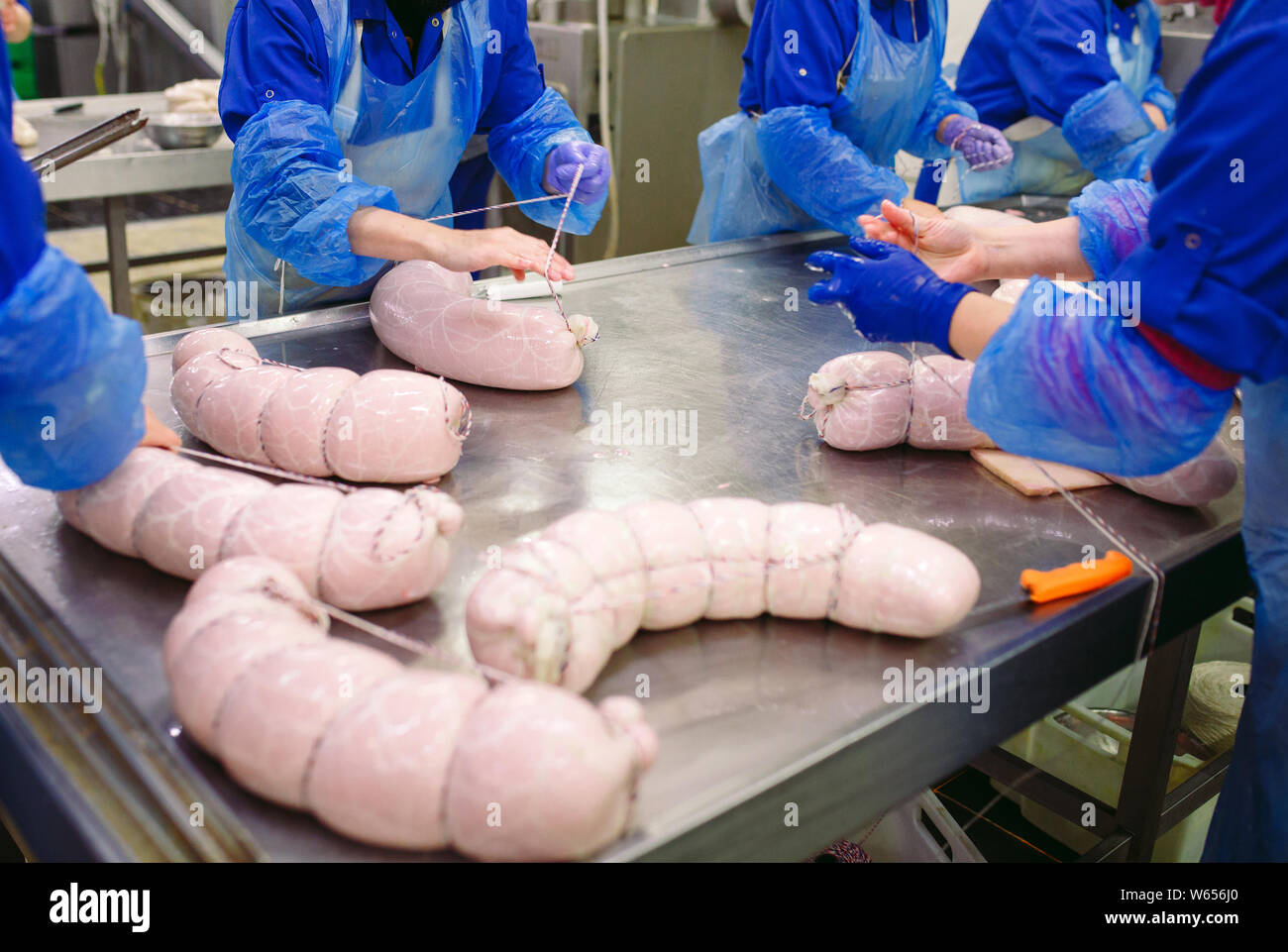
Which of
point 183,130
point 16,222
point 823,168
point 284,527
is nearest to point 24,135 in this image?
point 183,130

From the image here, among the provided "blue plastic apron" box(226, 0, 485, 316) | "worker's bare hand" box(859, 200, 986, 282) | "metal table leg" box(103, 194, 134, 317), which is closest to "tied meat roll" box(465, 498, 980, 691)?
"worker's bare hand" box(859, 200, 986, 282)

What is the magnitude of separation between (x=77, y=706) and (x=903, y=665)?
1.01 meters

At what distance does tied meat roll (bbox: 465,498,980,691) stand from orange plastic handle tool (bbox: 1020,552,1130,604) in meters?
0.14

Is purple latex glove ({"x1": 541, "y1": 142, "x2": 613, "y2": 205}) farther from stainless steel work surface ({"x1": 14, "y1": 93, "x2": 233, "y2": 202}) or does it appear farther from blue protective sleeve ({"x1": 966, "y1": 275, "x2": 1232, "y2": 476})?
stainless steel work surface ({"x1": 14, "y1": 93, "x2": 233, "y2": 202})

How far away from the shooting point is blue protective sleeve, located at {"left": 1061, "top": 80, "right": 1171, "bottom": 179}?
3.28 meters

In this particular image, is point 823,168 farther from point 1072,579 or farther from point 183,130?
point 183,130

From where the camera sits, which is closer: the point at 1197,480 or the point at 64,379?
the point at 64,379

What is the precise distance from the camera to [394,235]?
6.18 feet

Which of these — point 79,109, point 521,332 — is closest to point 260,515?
point 521,332

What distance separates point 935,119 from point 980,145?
232 mm

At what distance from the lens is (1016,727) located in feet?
4.47
